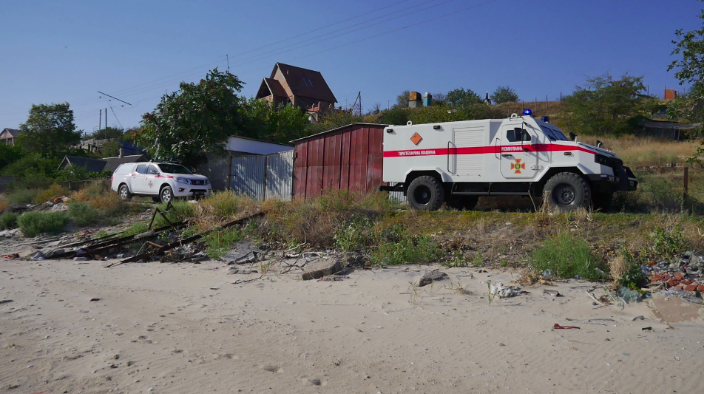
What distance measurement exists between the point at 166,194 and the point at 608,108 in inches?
1111

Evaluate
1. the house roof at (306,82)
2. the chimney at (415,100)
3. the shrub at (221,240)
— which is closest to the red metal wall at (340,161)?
the shrub at (221,240)

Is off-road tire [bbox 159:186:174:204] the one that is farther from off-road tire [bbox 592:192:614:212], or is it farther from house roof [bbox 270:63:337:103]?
house roof [bbox 270:63:337:103]

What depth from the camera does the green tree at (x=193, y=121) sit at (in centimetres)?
2041

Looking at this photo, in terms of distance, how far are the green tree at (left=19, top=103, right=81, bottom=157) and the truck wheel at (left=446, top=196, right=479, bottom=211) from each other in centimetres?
4366

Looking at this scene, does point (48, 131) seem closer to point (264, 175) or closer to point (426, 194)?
point (264, 175)

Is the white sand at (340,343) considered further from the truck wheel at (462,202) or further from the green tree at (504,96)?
the green tree at (504,96)

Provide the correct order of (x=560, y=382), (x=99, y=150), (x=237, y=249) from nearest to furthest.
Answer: (x=560, y=382)
(x=237, y=249)
(x=99, y=150)

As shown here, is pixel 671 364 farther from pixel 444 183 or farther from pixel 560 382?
pixel 444 183

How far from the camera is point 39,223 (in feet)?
46.0

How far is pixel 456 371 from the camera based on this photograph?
13.1 ft

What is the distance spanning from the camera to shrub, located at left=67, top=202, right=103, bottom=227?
14.7m

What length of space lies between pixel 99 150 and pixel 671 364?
64920 mm

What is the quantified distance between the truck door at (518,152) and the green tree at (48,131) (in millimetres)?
45058

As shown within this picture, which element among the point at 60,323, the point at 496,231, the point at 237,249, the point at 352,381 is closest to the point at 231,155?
the point at 237,249
